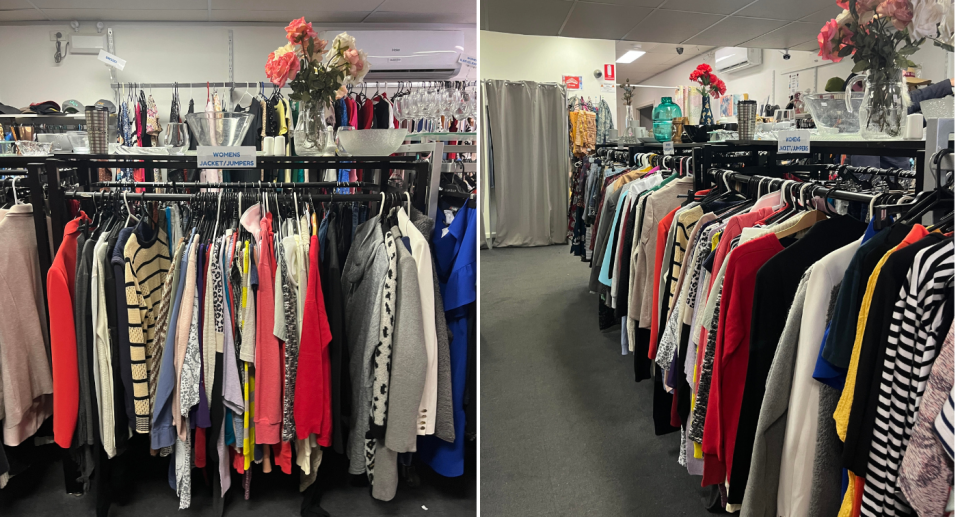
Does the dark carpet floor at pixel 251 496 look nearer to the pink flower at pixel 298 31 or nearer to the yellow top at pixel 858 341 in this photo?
the yellow top at pixel 858 341

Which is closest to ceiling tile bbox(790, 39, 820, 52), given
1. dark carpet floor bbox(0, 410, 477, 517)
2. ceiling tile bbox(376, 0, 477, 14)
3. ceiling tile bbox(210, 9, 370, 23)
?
ceiling tile bbox(376, 0, 477, 14)

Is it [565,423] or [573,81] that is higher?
[573,81]

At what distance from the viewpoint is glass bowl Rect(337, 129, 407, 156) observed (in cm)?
178

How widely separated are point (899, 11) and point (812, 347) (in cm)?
96

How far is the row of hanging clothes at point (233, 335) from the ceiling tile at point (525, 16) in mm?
4068

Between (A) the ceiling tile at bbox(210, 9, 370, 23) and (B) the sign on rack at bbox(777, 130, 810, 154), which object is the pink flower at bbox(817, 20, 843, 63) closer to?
(B) the sign on rack at bbox(777, 130, 810, 154)

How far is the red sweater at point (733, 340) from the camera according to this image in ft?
4.17

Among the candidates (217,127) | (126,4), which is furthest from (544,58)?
(217,127)

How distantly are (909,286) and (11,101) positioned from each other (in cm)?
683

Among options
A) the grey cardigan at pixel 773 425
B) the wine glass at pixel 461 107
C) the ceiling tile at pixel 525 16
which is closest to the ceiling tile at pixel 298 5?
the ceiling tile at pixel 525 16

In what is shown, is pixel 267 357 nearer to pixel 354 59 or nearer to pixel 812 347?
pixel 354 59

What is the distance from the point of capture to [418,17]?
226 inches

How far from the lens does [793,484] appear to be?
1127mm

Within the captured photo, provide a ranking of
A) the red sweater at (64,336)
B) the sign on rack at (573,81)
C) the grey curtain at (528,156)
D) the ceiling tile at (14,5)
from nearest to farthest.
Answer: the red sweater at (64,336), the ceiling tile at (14,5), the grey curtain at (528,156), the sign on rack at (573,81)
